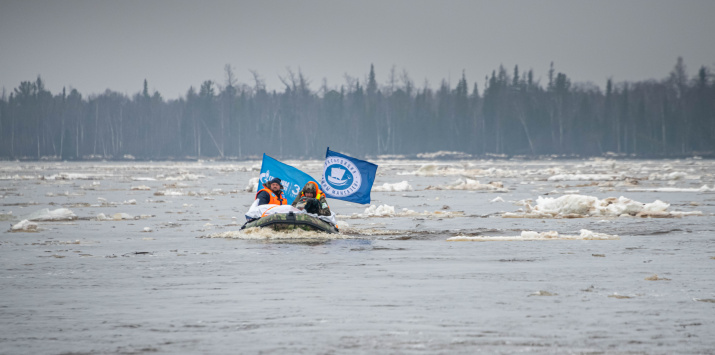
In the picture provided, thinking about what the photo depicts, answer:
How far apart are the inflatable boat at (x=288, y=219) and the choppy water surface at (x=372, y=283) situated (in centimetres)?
21

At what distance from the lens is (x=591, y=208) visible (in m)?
25.3

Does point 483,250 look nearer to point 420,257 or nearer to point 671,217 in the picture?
point 420,257

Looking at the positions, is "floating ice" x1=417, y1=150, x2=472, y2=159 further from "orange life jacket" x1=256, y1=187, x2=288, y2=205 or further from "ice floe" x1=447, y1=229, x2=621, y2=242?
"ice floe" x1=447, y1=229, x2=621, y2=242

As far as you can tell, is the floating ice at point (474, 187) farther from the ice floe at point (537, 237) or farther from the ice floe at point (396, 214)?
the ice floe at point (537, 237)

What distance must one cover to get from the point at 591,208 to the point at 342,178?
766cm

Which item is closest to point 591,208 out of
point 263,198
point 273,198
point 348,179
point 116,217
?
point 348,179

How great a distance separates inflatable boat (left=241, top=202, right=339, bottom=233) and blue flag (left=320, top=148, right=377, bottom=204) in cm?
158

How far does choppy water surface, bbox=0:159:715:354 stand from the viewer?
905 cm

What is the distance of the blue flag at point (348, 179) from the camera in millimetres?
21281

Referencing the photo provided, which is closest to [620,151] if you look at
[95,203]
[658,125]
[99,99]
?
[658,125]

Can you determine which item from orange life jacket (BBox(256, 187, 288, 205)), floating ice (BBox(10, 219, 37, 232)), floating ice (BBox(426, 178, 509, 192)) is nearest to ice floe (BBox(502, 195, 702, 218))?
orange life jacket (BBox(256, 187, 288, 205))

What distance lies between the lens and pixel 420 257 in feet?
52.9

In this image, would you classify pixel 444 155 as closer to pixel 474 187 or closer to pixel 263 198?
pixel 474 187

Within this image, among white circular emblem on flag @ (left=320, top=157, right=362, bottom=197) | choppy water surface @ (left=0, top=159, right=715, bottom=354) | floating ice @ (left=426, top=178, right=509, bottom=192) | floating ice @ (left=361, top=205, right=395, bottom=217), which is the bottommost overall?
choppy water surface @ (left=0, top=159, right=715, bottom=354)
